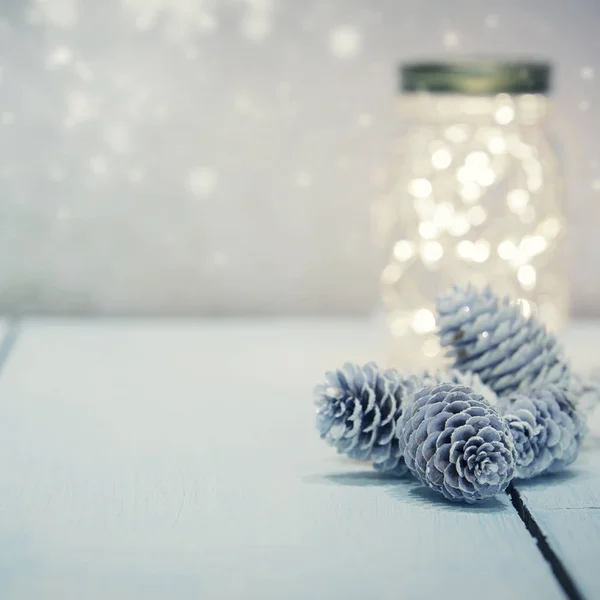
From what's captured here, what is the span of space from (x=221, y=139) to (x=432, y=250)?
0.94 ft

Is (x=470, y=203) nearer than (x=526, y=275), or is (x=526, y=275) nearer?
(x=526, y=275)

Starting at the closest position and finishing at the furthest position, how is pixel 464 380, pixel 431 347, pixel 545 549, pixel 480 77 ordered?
pixel 545 549, pixel 464 380, pixel 480 77, pixel 431 347

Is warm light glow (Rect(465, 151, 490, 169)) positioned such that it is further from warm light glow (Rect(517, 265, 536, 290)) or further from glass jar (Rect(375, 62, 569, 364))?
warm light glow (Rect(517, 265, 536, 290))

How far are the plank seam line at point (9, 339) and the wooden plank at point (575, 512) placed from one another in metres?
0.52

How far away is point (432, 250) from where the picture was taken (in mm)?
936

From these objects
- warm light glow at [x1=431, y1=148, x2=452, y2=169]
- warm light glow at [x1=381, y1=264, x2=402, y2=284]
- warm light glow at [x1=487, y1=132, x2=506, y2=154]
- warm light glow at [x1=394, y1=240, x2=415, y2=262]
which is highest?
warm light glow at [x1=487, y1=132, x2=506, y2=154]

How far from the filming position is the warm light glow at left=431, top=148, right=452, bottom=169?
0.92 meters

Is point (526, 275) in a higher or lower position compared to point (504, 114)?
lower

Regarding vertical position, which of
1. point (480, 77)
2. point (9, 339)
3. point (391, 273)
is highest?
point (480, 77)

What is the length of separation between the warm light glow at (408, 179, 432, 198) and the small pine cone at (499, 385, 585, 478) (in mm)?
396

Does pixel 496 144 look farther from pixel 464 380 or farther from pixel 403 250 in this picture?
pixel 464 380

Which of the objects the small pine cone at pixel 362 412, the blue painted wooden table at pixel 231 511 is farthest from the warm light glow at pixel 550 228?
the small pine cone at pixel 362 412

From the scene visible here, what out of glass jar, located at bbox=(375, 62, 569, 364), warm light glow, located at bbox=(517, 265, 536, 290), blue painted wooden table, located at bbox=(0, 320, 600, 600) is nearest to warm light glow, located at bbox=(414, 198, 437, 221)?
glass jar, located at bbox=(375, 62, 569, 364)

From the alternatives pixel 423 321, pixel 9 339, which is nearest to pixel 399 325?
pixel 423 321
